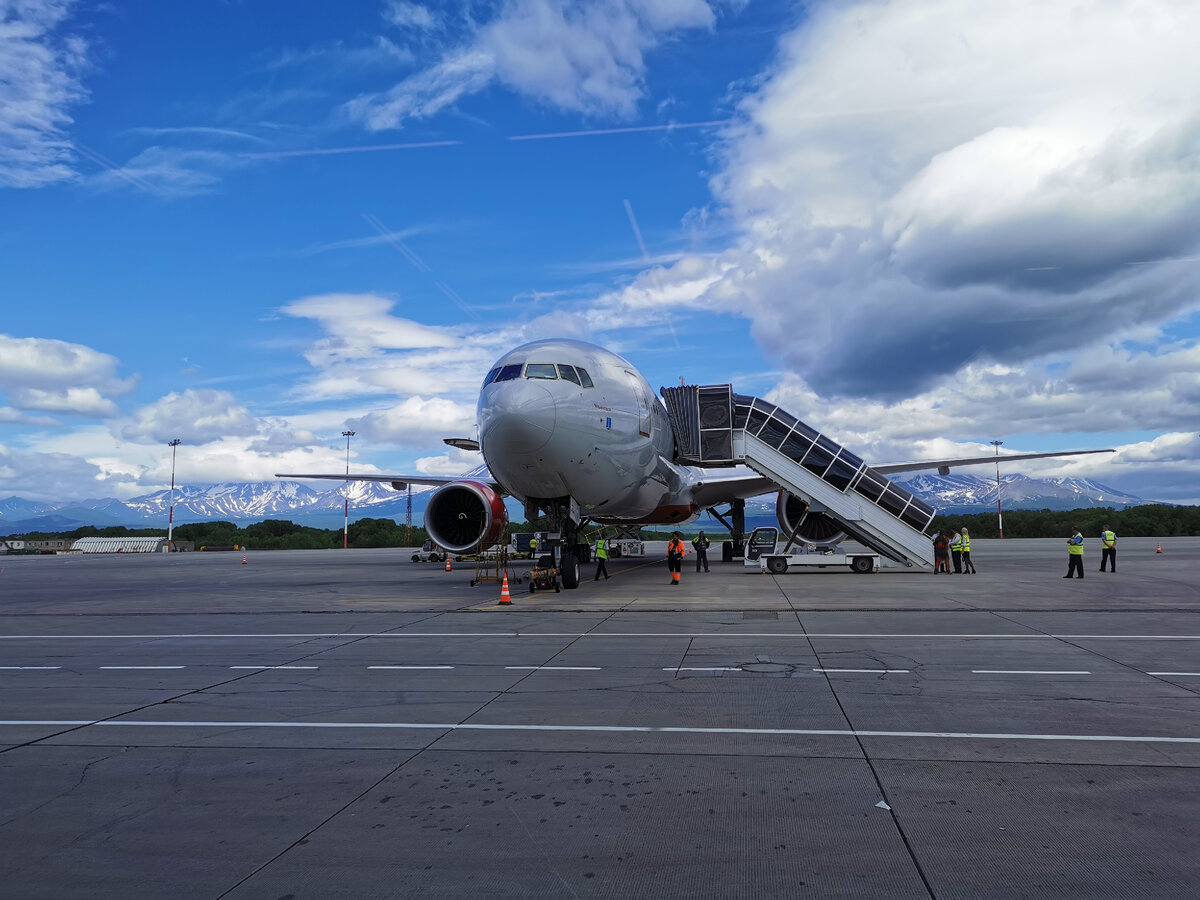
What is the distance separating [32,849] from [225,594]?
Answer: 17264mm

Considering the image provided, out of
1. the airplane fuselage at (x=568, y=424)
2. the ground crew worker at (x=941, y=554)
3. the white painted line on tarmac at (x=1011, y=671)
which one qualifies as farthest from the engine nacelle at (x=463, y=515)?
the white painted line on tarmac at (x=1011, y=671)

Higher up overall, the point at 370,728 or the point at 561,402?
the point at 561,402

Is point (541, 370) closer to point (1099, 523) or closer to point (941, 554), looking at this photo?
point (941, 554)

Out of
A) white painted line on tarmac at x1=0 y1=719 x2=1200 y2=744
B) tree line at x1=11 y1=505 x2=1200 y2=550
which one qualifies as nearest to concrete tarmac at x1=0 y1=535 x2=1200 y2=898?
white painted line on tarmac at x1=0 y1=719 x2=1200 y2=744

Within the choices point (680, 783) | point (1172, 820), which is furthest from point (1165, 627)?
point (680, 783)

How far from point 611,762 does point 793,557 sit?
64.9ft

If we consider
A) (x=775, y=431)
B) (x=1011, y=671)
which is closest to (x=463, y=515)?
(x=775, y=431)

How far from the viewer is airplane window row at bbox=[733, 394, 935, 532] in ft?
74.4

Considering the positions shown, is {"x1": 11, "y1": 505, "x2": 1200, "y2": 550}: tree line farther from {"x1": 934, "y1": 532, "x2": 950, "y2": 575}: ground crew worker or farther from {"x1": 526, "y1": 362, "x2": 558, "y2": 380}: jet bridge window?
{"x1": 526, "y1": 362, "x2": 558, "y2": 380}: jet bridge window

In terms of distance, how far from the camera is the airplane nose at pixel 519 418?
15156mm

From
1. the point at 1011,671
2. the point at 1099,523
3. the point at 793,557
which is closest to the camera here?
the point at 1011,671

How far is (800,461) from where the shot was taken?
2291cm

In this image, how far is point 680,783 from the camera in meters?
4.89

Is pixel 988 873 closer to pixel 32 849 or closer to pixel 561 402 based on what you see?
pixel 32 849
